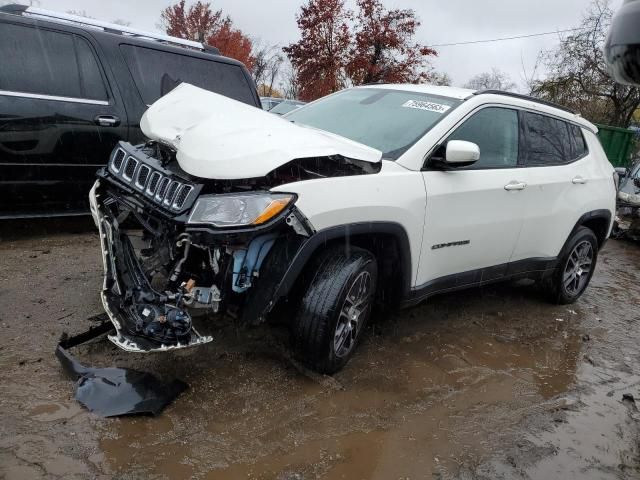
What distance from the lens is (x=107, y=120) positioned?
502 centimetres

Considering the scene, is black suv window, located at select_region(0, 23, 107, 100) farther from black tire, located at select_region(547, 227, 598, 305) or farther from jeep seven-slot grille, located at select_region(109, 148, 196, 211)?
black tire, located at select_region(547, 227, 598, 305)

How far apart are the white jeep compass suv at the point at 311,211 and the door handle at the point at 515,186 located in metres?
0.03

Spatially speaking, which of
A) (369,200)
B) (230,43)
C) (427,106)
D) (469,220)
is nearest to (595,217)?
(469,220)

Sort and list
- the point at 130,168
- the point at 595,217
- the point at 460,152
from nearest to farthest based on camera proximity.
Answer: the point at 130,168
the point at 460,152
the point at 595,217

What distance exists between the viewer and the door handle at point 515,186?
4.04 metres

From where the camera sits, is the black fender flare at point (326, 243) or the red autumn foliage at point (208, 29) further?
the red autumn foliage at point (208, 29)

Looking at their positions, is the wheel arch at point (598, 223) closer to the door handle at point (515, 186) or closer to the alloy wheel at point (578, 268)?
the alloy wheel at point (578, 268)

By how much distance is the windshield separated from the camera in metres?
3.67

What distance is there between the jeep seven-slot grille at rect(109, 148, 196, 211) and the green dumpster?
18386 millimetres

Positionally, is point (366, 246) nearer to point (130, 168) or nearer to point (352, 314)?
point (352, 314)

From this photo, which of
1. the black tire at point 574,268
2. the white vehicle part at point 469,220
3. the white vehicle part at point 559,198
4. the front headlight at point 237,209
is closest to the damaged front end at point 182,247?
the front headlight at point 237,209

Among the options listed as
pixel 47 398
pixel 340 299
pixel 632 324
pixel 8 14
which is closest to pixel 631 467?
pixel 340 299

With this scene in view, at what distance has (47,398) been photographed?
2760 millimetres

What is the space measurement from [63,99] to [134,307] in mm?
2755
